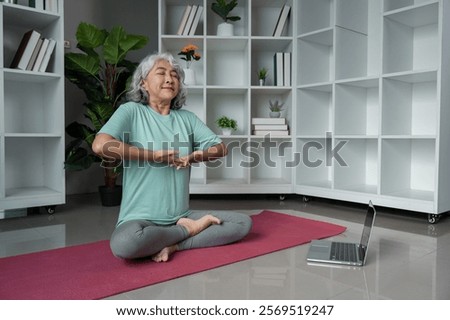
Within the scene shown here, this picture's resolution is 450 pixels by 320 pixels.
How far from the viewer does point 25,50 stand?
2799 mm

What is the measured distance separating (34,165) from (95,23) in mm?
1668

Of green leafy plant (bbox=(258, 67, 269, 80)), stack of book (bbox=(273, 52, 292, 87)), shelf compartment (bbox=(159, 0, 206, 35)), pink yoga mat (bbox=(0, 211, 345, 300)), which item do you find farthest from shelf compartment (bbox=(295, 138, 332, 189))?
shelf compartment (bbox=(159, 0, 206, 35))

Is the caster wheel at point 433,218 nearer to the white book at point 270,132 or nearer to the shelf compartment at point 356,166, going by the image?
the shelf compartment at point 356,166

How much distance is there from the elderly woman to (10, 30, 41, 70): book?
1.27m

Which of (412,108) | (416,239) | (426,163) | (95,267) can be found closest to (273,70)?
(412,108)

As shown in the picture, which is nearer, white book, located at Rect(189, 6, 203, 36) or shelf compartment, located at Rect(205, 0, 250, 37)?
white book, located at Rect(189, 6, 203, 36)

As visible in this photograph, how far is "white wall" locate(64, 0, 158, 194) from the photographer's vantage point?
3.82 metres

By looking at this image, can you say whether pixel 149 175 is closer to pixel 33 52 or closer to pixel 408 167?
pixel 33 52

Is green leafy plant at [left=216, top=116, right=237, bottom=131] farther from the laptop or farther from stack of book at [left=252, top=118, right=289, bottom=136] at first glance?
the laptop

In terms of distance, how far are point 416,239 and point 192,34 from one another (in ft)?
7.90

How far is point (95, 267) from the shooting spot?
1.67 metres

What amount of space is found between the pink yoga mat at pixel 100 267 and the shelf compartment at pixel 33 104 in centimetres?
140

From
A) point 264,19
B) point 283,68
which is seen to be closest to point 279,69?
point 283,68
